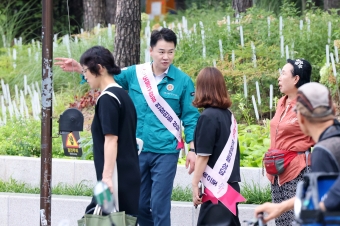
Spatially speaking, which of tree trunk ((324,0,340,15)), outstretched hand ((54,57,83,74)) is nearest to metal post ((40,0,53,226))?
outstretched hand ((54,57,83,74))

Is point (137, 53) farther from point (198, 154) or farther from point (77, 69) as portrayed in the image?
point (198, 154)

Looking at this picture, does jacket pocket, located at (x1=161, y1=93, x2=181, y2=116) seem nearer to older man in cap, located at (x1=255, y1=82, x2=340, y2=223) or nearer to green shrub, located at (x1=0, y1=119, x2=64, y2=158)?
older man in cap, located at (x1=255, y1=82, x2=340, y2=223)

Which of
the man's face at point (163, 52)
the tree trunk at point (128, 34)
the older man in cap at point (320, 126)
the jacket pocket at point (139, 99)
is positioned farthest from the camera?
the tree trunk at point (128, 34)

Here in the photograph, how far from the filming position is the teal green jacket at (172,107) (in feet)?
20.1

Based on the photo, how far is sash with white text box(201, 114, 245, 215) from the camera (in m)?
5.39

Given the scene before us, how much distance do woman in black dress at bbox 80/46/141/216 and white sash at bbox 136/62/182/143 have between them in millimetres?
1034

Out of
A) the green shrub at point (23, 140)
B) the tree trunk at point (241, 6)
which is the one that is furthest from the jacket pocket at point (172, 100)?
the tree trunk at point (241, 6)

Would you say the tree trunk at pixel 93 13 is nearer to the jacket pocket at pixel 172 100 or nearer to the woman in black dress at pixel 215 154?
the jacket pocket at pixel 172 100

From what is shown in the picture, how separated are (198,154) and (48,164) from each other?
1.44m

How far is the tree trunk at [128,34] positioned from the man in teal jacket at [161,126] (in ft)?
13.4

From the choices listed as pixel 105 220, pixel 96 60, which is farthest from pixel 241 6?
pixel 105 220

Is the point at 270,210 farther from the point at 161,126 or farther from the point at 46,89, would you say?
the point at 46,89

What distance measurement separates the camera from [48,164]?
6.03m

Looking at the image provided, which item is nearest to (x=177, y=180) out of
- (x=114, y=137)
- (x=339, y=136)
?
(x=114, y=137)
